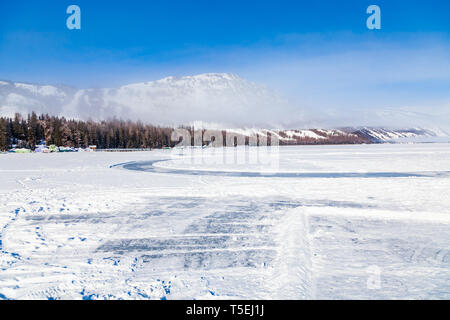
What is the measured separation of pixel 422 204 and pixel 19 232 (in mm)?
10448

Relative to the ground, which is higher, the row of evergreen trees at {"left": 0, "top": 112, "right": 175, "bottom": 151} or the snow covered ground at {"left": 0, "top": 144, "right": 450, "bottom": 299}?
the row of evergreen trees at {"left": 0, "top": 112, "right": 175, "bottom": 151}

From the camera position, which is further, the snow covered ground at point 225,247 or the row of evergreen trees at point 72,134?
the row of evergreen trees at point 72,134

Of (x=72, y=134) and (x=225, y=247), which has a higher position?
(x=72, y=134)

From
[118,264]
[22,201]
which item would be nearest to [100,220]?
[118,264]

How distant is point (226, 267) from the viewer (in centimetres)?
470

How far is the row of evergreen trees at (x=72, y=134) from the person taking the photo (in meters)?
103

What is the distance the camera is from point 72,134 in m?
113

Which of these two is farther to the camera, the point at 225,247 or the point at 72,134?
the point at 72,134

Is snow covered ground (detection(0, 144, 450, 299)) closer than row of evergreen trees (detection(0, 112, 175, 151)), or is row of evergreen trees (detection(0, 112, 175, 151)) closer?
snow covered ground (detection(0, 144, 450, 299))

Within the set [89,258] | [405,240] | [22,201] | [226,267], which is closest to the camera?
[226,267]

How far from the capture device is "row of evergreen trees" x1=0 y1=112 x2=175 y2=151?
337ft
